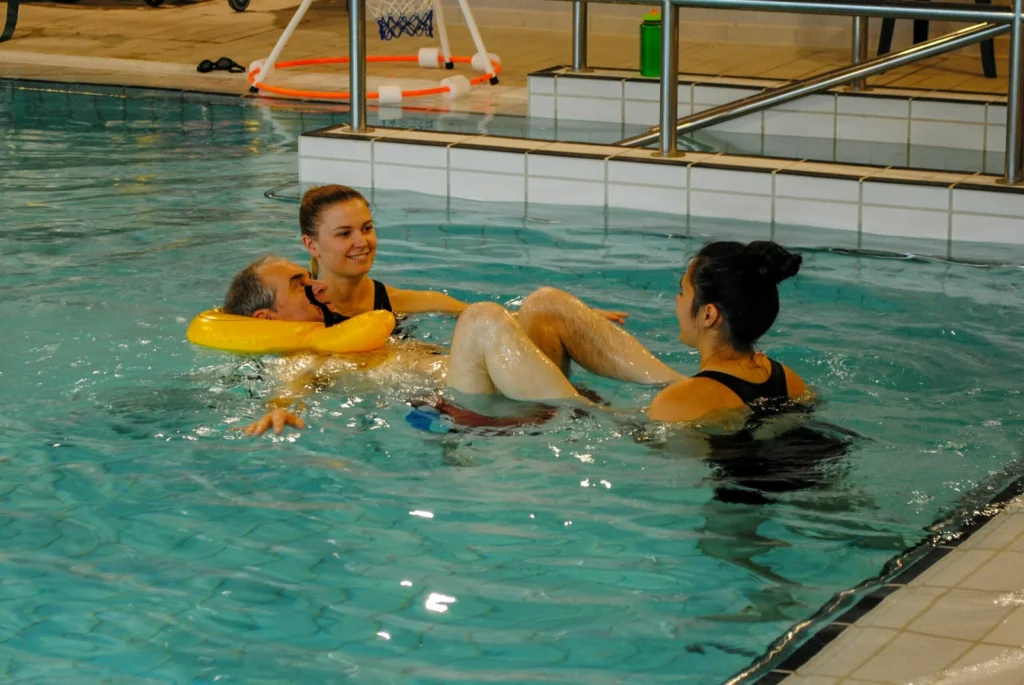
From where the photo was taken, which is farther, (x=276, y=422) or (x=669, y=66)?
(x=669, y=66)

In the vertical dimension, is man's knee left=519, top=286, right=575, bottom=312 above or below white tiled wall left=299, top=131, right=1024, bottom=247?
below

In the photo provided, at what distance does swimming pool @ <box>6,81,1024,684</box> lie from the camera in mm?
3230

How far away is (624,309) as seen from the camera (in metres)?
5.84

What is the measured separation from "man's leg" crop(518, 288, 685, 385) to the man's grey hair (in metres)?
0.98

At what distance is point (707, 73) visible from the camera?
10500 millimetres

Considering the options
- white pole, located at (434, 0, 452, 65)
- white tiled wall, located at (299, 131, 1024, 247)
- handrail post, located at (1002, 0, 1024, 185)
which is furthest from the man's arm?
white pole, located at (434, 0, 452, 65)

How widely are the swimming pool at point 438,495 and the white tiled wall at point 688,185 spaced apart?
1.34 ft

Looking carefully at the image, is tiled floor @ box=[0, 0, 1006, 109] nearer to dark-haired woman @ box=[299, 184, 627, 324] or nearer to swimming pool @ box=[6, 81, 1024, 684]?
swimming pool @ box=[6, 81, 1024, 684]

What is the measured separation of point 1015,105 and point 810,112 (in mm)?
2761

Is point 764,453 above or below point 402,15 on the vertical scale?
below

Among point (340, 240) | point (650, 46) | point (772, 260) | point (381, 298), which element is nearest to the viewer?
point (772, 260)

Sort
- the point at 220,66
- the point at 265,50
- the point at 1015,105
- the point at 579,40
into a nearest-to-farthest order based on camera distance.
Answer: the point at 1015,105
the point at 579,40
the point at 220,66
the point at 265,50

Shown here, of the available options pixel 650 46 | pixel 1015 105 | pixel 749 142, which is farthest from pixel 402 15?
pixel 1015 105

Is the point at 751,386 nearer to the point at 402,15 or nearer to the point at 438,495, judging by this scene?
the point at 438,495
